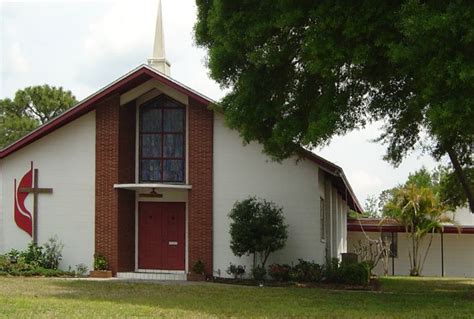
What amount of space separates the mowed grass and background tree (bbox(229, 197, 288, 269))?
1.62 meters

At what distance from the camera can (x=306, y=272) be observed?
2072 cm

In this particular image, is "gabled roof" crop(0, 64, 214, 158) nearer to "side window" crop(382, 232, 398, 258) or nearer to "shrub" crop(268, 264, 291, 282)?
"shrub" crop(268, 264, 291, 282)

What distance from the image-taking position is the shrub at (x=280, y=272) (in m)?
20.8

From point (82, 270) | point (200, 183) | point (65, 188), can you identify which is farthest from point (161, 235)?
point (65, 188)

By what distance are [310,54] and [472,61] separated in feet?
10.6

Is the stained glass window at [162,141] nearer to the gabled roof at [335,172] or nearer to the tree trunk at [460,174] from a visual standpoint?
the gabled roof at [335,172]

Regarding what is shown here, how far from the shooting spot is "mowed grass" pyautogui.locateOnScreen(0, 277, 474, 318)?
500 inches

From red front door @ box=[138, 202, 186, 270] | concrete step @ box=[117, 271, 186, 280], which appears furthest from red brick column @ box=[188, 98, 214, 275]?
red front door @ box=[138, 202, 186, 270]

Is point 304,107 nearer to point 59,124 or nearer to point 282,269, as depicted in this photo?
point 282,269

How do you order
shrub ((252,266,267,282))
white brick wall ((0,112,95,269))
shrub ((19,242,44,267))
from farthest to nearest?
white brick wall ((0,112,95,269)) → shrub ((19,242,44,267)) → shrub ((252,266,267,282))

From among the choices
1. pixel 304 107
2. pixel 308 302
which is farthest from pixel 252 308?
pixel 304 107

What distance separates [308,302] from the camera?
15.2 meters

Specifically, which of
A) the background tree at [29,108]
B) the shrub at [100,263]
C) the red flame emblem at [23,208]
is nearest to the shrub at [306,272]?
the shrub at [100,263]

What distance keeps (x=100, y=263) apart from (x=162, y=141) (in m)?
4.28
